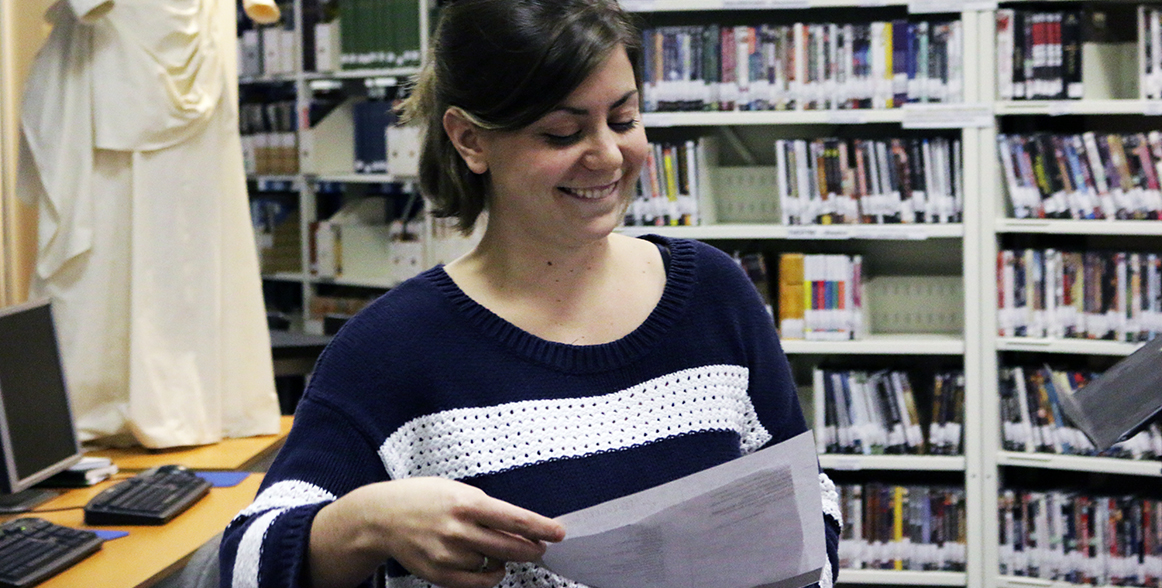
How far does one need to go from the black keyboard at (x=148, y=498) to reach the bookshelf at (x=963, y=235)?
1647 mm

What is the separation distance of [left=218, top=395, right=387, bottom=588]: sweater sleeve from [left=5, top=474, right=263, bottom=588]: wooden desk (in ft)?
2.80

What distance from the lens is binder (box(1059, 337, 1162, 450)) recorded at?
3.73ft

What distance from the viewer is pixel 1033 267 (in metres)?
3.37

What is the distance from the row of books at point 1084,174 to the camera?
3285 mm

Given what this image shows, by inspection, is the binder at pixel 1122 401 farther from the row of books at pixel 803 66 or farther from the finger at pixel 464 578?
the row of books at pixel 803 66

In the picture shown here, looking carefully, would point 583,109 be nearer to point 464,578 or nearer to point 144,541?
point 464,578

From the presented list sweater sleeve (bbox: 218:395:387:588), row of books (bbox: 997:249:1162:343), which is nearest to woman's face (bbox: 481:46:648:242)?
sweater sleeve (bbox: 218:395:387:588)

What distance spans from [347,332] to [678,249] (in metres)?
0.42

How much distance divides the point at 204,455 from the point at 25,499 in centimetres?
45

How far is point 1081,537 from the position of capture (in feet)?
11.1

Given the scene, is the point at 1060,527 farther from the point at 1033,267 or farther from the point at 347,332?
the point at 347,332

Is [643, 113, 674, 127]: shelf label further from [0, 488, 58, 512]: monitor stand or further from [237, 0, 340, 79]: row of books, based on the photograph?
[237, 0, 340, 79]: row of books

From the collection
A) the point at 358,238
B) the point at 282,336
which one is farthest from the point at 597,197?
the point at 358,238

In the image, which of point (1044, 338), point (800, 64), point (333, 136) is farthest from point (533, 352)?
point (333, 136)
